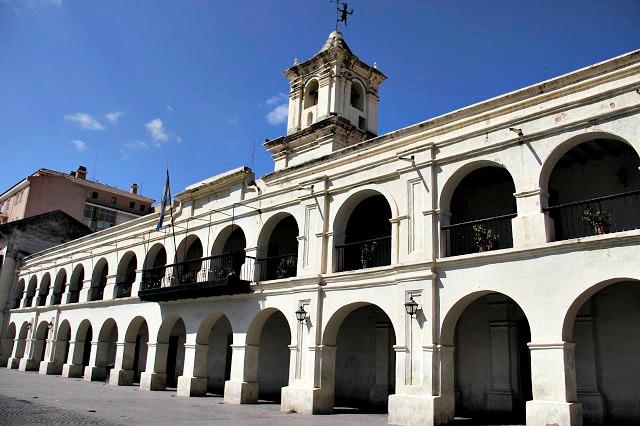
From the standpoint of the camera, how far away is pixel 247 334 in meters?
17.8

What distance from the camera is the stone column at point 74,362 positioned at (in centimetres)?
2664

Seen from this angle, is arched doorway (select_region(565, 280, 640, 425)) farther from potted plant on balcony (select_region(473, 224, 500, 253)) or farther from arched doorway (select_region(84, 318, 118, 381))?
arched doorway (select_region(84, 318, 118, 381))

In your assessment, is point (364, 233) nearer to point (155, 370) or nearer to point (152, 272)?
point (155, 370)

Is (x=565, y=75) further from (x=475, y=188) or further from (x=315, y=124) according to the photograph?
(x=315, y=124)

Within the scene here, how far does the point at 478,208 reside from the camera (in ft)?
53.5

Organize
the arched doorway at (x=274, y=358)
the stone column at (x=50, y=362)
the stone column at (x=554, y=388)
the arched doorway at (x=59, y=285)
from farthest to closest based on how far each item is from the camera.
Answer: the arched doorway at (x=59, y=285) < the stone column at (x=50, y=362) < the arched doorway at (x=274, y=358) < the stone column at (x=554, y=388)

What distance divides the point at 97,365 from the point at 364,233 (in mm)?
14209

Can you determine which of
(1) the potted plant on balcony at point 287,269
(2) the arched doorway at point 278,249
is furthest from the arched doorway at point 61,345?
(1) the potted plant on balcony at point 287,269

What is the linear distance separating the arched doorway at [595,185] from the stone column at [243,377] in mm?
9768

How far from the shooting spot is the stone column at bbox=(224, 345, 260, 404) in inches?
683

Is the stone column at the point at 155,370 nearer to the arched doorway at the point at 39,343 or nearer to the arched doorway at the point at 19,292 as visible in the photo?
the arched doorway at the point at 39,343

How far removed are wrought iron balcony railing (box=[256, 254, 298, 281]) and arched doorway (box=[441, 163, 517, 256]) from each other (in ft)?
16.8

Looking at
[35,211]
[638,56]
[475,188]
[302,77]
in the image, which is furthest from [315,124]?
[35,211]

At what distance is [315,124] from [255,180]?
399cm
